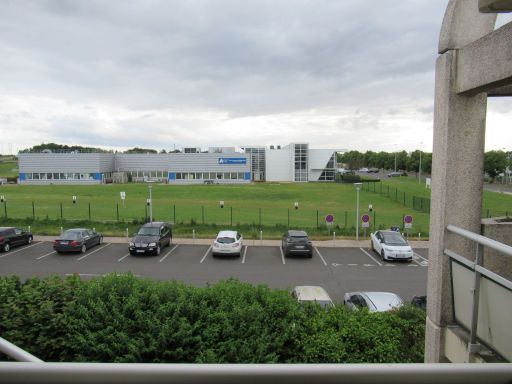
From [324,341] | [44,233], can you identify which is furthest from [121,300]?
[44,233]

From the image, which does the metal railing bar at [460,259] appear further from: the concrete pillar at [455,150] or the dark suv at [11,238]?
the dark suv at [11,238]

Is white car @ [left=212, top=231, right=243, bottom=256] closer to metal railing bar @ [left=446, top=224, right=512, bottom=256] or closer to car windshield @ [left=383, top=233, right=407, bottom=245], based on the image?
car windshield @ [left=383, top=233, right=407, bottom=245]

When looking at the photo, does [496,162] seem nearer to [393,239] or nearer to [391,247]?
[393,239]

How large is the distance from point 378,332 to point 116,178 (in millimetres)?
88018

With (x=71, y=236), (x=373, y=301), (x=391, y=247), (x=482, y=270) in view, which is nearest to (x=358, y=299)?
(x=373, y=301)

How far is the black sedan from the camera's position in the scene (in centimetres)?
2103

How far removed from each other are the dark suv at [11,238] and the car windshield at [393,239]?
20.6 meters

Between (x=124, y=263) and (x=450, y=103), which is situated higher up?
Answer: (x=450, y=103)

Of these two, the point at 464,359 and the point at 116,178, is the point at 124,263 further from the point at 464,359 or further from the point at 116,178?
the point at 116,178

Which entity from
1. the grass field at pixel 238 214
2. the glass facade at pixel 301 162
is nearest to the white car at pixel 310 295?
the grass field at pixel 238 214

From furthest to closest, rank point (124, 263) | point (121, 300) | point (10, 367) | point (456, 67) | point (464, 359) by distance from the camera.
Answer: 1. point (124, 263)
2. point (121, 300)
3. point (456, 67)
4. point (464, 359)
5. point (10, 367)

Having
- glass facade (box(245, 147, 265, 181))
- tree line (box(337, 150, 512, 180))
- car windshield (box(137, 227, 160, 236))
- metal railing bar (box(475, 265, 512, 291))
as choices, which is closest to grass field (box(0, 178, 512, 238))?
car windshield (box(137, 227, 160, 236))

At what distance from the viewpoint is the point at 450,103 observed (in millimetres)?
4254

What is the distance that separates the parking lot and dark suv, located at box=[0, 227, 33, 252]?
38 cm
